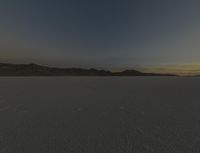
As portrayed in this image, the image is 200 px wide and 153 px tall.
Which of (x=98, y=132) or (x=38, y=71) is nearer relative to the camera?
(x=98, y=132)

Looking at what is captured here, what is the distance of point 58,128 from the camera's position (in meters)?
3.03

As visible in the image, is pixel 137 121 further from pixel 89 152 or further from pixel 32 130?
pixel 32 130

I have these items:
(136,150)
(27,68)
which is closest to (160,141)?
(136,150)

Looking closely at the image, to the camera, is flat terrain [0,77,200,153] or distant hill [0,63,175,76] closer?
flat terrain [0,77,200,153]

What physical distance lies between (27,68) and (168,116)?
9860 centimetres

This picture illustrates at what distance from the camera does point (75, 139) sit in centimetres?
254

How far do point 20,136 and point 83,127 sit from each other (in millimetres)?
1220

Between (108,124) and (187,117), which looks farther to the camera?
(187,117)

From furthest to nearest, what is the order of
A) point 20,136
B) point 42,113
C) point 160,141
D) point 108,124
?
point 42,113, point 108,124, point 20,136, point 160,141

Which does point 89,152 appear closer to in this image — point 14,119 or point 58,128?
point 58,128

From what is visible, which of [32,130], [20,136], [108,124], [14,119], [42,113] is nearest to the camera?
[20,136]

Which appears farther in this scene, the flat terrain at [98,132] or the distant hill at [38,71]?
the distant hill at [38,71]

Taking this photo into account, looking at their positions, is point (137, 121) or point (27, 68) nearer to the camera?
point (137, 121)

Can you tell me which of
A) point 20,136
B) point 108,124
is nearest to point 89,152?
point 108,124
